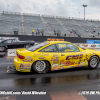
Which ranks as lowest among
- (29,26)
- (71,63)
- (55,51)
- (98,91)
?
(98,91)

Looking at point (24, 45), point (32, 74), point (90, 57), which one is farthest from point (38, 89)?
point (24, 45)

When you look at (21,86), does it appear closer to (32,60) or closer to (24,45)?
(32,60)

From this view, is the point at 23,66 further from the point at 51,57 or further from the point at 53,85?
the point at 53,85

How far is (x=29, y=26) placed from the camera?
34812 mm

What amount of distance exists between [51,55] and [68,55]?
810 mm

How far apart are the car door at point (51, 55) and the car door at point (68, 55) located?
187 mm

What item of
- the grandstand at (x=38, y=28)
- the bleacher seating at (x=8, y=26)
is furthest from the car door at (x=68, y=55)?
the bleacher seating at (x=8, y=26)

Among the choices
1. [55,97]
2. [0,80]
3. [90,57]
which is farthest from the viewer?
[90,57]

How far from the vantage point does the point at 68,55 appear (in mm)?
5918

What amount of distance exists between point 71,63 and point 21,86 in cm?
263

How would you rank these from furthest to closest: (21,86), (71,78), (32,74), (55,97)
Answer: (32,74)
(71,78)
(21,86)
(55,97)

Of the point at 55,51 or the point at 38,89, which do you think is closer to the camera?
the point at 38,89

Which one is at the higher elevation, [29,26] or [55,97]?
[29,26]

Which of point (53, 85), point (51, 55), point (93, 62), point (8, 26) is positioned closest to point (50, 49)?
point (51, 55)
